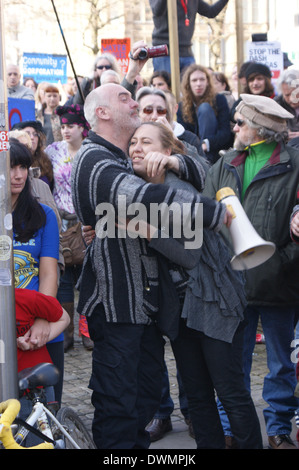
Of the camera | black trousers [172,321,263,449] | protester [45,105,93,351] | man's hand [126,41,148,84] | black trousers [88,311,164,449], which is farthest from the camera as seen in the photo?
protester [45,105,93,351]

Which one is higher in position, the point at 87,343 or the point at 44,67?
the point at 44,67

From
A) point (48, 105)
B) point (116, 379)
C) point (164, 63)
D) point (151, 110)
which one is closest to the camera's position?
point (116, 379)

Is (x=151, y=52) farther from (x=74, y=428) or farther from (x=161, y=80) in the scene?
(x=74, y=428)

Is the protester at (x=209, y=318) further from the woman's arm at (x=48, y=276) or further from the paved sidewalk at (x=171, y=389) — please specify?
the paved sidewalk at (x=171, y=389)

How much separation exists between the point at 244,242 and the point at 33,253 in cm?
136

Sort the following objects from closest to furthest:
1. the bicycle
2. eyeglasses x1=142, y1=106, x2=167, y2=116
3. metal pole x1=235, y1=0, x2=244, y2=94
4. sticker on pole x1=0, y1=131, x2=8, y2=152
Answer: the bicycle, sticker on pole x1=0, y1=131, x2=8, y2=152, eyeglasses x1=142, y1=106, x2=167, y2=116, metal pole x1=235, y1=0, x2=244, y2=94

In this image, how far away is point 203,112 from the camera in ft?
25.0

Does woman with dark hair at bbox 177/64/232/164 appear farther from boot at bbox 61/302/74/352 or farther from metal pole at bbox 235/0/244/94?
boot at bbox 61/302/74/352

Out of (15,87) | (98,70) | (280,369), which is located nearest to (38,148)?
(98,70)

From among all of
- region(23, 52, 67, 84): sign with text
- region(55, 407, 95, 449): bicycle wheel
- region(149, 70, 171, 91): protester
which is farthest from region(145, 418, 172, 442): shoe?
region(23, 52, 67, 84): sign with text

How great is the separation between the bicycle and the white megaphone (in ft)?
3.42

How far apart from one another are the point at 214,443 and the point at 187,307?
816 mm

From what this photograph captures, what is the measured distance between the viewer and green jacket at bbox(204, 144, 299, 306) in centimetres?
437

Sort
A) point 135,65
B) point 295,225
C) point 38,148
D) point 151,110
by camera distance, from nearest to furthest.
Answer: point 295,225, point 151,110, point 135,65, point 38,148
